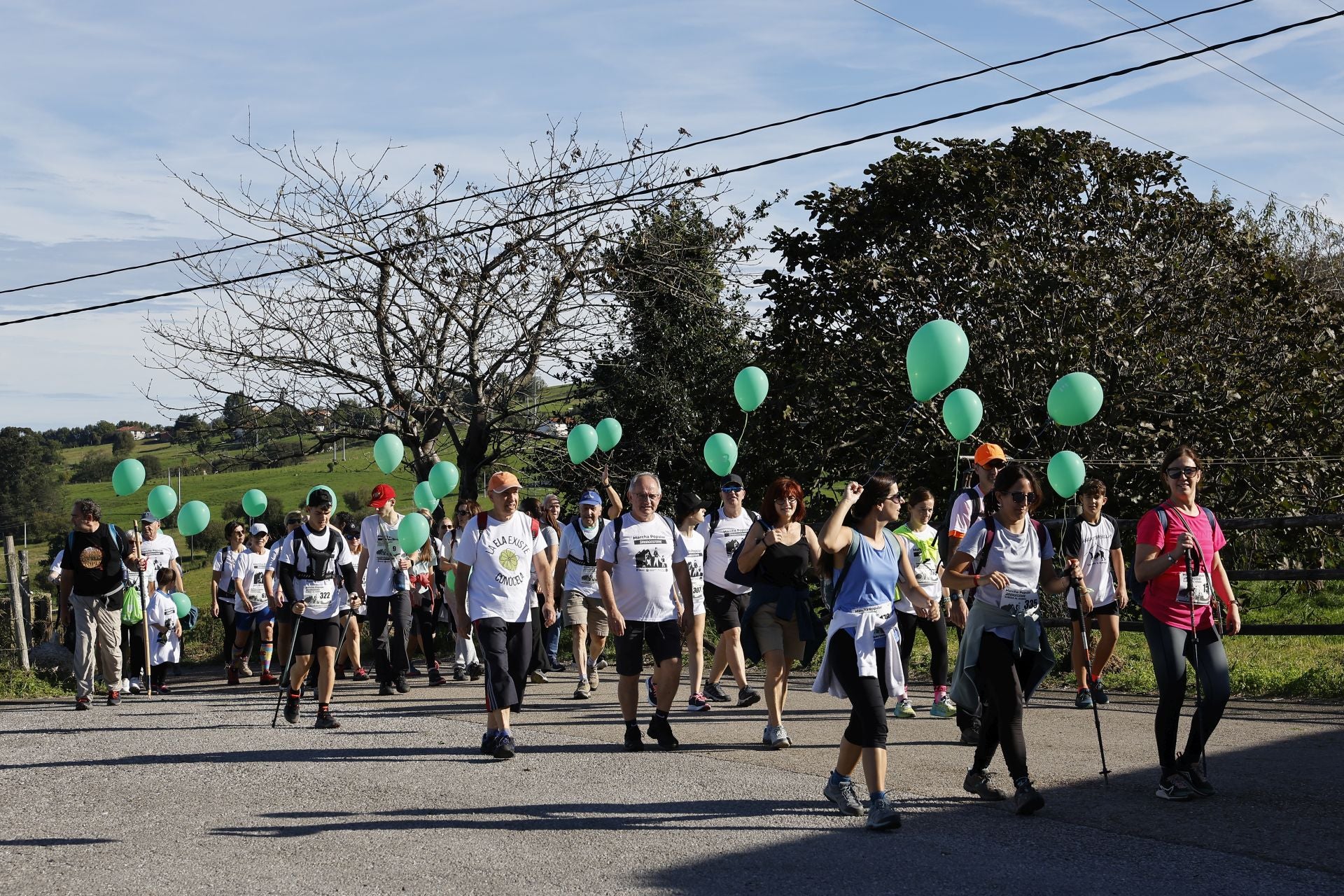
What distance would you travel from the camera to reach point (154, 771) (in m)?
8.47

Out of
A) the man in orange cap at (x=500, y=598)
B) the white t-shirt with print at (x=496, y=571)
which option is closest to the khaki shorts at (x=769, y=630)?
the man in orange cap at (x=500, y=598)

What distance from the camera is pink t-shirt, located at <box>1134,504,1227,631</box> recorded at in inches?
269

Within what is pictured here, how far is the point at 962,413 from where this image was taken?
420 inches

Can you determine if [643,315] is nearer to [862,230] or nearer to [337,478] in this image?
[862,230]

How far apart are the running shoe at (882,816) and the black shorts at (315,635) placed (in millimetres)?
5262

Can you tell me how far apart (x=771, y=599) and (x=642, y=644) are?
912mm

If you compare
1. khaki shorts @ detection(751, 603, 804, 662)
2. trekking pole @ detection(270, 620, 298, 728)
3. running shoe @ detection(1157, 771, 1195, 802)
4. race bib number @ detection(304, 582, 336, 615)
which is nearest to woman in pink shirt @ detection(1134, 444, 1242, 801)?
running shoe @ detection(1157, 771, 1195, 802)

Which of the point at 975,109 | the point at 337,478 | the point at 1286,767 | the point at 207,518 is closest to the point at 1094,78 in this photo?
the point at 975,109

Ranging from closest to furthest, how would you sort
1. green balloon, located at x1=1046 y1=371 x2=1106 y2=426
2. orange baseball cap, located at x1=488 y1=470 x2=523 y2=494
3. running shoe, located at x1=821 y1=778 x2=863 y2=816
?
running shoe, located at x1=821 y1=778 x2=863 y2=816, orange baseball cap, located at x1=488 y1=470 x2=523 y2=494, green balloon, located at x1=1046 y1=371 x2=1106 y2=426

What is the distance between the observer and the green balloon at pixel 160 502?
14.4 m

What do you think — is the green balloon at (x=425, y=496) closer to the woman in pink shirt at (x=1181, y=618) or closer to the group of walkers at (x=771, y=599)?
the group of walkers at (x=771, y=599)

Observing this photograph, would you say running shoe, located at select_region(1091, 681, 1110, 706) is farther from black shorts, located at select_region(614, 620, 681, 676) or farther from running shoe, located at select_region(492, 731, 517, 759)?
running shoe, located at select_region(492, 731, 517, 759)

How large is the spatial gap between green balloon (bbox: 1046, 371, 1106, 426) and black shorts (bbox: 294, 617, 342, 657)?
5916mm

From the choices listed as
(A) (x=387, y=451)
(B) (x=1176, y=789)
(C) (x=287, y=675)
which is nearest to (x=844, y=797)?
(B) (x=1176, y=789)
